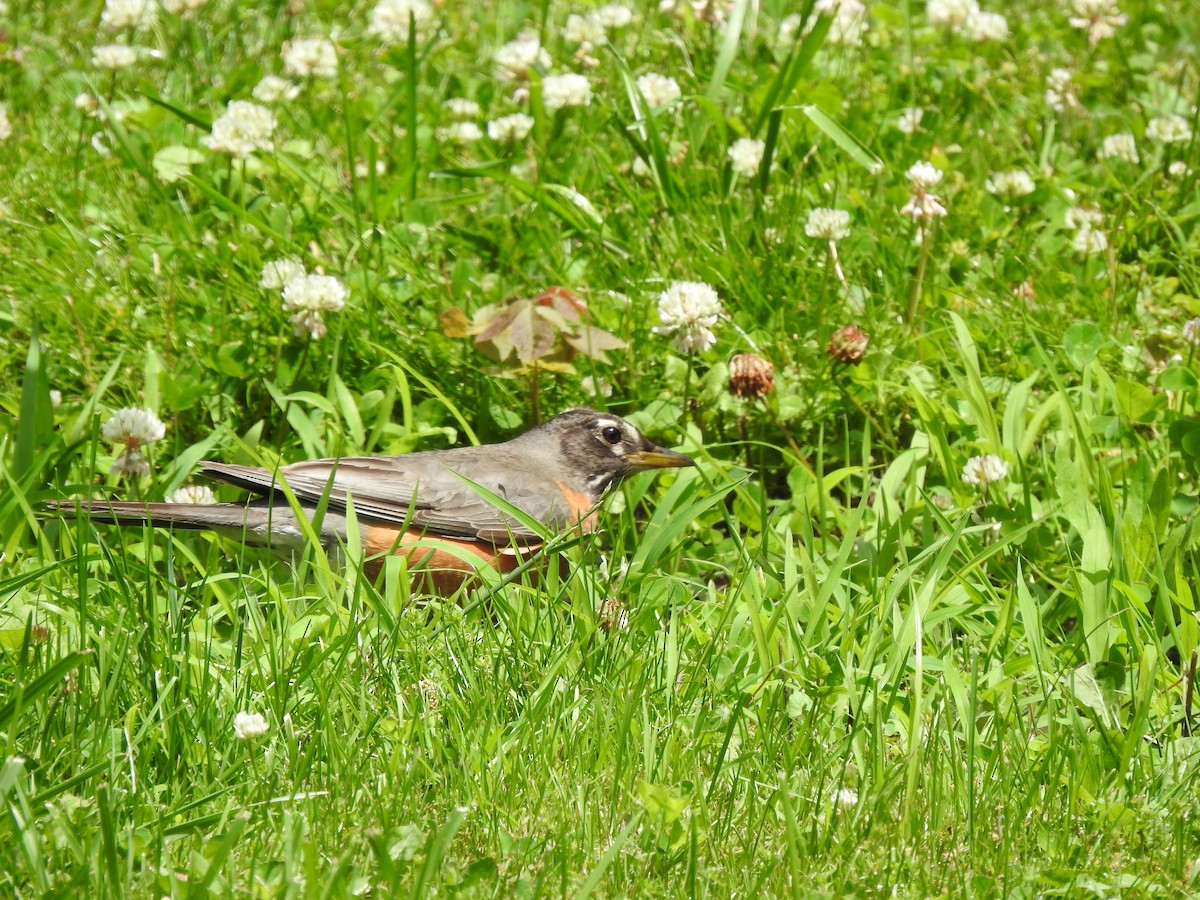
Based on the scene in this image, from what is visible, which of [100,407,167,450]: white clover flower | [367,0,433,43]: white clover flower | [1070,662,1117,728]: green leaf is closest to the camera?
[1070,662,1117,728]: green leaf

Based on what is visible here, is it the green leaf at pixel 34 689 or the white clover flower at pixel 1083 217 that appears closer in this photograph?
the green leaf at pixel 34 689

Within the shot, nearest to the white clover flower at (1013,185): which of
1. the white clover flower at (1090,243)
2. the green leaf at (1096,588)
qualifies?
the white clover flower at (1090,243)

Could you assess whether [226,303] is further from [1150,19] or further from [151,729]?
[1150,19]

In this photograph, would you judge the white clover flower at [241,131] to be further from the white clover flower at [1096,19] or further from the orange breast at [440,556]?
the white clover flower at [1096,19]

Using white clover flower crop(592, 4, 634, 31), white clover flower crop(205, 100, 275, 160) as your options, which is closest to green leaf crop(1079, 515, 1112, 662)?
white clover flower crop(205, 100, 275, 160)

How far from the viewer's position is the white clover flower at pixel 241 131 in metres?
5.51

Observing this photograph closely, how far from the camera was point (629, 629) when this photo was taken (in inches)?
138

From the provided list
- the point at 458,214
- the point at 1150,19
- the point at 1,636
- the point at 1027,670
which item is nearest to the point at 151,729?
the point at 1,636

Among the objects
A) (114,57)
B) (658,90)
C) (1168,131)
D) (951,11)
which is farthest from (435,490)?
(951,11)

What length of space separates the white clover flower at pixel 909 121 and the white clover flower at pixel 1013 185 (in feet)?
1.81

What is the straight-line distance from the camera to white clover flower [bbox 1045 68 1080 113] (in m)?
6.50

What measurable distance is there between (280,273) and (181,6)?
9.08ft

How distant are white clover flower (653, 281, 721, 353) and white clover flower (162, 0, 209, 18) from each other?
3696 mm

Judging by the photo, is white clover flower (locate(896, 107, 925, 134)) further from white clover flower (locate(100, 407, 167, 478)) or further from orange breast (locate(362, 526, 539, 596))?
white clover flower (locate(100, 407, 167, 478))
